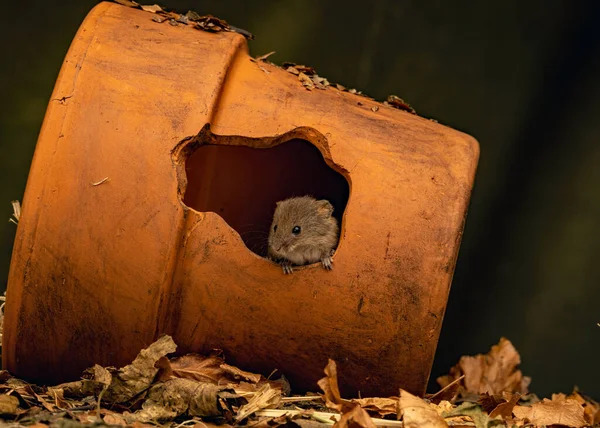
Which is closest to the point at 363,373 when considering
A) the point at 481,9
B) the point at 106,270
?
the point at 106,270

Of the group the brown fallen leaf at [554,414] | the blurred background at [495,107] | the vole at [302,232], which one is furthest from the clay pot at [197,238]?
the blurred background at [495,107]

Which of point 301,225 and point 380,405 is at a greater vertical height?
point 301,225

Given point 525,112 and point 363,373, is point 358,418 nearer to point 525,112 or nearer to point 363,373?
point 363,373

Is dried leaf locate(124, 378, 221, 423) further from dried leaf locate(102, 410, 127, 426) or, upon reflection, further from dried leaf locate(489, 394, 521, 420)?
dried leaf locate(489, 394, 521, 420)

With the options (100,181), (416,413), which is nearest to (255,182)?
(100,181)

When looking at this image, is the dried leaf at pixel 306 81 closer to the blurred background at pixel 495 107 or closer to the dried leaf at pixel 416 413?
the dried leaf at pixel 416 413

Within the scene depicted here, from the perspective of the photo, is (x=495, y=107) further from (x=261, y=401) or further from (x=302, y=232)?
(x=261, y=401)
